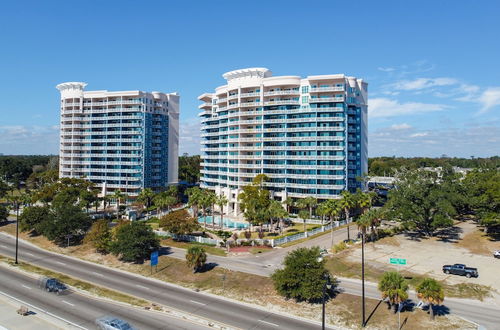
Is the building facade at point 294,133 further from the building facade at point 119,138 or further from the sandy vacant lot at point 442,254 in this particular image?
the building facade at point 119,138

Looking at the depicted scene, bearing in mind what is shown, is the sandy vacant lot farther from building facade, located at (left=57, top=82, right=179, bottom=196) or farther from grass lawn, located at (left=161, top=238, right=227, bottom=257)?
building facade, located at (left=57, top=82, right=179, bottom=196)

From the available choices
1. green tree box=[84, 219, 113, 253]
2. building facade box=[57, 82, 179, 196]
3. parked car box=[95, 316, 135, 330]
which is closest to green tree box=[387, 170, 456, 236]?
parked car box=[95, 316, 135, 330]

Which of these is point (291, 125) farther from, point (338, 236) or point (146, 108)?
point (146, 108)

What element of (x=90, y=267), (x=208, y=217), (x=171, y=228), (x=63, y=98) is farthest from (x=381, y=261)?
(x=63, y=98)

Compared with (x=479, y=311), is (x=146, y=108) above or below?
above

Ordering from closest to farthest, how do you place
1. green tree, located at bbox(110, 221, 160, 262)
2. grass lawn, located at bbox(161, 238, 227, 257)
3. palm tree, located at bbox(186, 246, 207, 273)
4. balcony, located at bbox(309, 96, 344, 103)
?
palm tree, located at bbox(186, 246, 207, 273) → green tree, located at bbox(110, 221, 160, 262) → grass lawn, located at bbox(161, 238, 227, 257) → balcony, located at bbox(309, 96, 344, 103)

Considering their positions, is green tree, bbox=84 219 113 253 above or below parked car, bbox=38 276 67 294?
above
